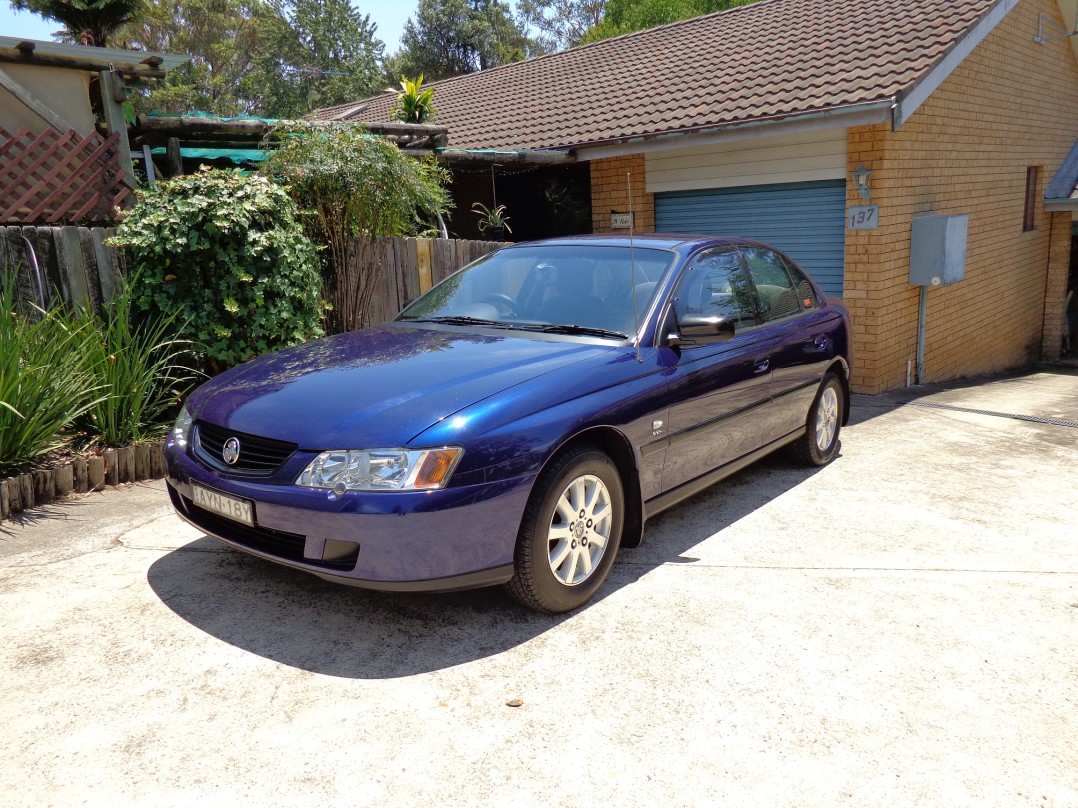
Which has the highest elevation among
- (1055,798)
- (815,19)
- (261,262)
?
(815,19)

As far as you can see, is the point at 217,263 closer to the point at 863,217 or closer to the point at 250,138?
the point at 250,138

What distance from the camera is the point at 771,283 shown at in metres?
5.46

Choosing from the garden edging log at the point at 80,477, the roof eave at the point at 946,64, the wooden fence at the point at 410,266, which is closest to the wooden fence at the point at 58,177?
the wooden fence at the point at 410,266

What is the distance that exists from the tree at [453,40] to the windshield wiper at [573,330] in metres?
40.1

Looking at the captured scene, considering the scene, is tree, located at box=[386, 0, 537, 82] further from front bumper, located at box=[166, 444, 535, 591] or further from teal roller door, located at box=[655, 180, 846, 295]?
front bumper, located at box=[166, 444, 535, 591]

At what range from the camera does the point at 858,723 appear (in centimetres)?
298

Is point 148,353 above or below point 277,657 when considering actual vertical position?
above

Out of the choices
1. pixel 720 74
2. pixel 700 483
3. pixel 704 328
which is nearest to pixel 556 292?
pixel 704 328

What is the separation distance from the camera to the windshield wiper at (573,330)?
4246 millimetres

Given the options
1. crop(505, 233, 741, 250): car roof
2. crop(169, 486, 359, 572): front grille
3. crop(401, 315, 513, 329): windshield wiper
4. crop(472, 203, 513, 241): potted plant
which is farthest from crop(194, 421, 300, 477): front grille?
crop(472, 203, 513, 241): potted plant

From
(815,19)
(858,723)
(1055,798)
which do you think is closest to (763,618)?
(858,723)

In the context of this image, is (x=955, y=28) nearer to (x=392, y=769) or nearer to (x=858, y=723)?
(x=858, y=723)

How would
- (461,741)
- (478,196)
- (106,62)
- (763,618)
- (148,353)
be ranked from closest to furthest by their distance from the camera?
(461,741), (763,618), (148,353), (106,62), (478,196)

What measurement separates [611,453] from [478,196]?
35.6 feet
